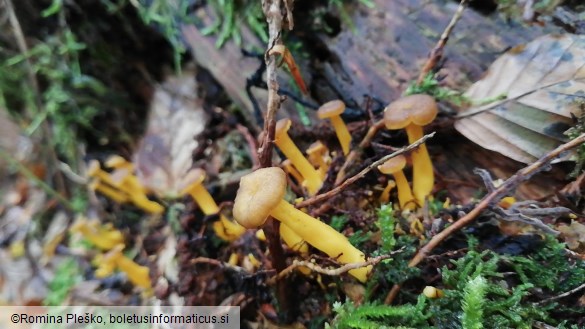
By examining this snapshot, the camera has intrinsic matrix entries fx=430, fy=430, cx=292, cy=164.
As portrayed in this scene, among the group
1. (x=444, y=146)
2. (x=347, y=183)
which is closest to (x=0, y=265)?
(x=347, y=183)

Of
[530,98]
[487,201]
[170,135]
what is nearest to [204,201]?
[170,135]

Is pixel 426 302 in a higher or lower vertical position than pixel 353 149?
lower

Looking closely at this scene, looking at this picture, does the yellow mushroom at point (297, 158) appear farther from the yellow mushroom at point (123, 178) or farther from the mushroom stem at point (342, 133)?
the yellow mushroom at point (123, 178)

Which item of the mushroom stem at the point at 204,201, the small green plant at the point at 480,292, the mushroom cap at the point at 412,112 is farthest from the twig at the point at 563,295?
the mushroom stem at the point at 204,201

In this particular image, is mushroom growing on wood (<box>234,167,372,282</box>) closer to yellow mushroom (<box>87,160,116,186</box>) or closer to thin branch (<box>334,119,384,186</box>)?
thin branch (<box>334,119,384,186</box>)

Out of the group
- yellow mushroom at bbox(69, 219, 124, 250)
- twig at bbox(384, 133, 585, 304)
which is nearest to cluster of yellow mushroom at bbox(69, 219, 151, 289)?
yellow mushroom at bbox(69, 219, 124, 250)

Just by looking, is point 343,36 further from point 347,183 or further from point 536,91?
point 347,183
